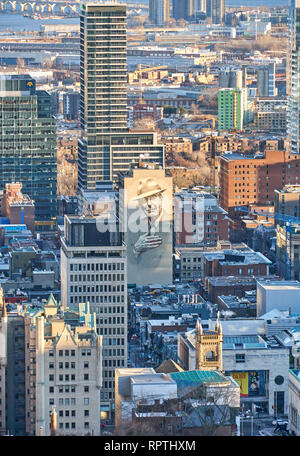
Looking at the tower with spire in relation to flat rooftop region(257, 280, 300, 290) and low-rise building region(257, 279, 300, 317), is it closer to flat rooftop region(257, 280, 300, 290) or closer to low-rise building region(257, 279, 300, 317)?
low-rise building region(257, 279, 300, 317)

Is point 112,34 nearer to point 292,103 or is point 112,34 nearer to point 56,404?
point 292,103

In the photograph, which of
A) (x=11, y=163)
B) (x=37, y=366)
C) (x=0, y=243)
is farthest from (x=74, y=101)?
(x=37, y=366)

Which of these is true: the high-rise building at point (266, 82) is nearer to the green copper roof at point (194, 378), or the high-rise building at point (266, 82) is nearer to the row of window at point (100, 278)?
the row of window at point (100, 278)

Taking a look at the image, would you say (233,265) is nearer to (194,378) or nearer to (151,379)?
(194,378)

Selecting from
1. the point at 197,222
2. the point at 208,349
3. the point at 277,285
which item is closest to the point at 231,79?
the point at 197,222

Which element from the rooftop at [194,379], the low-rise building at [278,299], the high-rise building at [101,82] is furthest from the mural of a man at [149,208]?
the high-rise building at [101,82]

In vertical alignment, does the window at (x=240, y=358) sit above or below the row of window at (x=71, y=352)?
below
